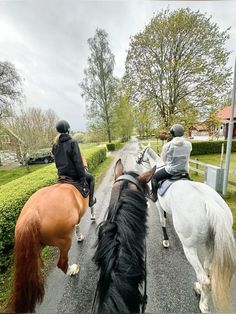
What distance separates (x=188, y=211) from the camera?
2068 mm

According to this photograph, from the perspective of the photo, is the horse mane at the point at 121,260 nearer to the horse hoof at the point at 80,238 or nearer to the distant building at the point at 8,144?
the horse hoof at the point at 80,238

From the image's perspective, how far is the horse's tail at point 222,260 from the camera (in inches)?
69.4

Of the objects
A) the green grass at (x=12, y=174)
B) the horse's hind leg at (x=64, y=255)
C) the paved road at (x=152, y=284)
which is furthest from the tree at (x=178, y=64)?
the green grass at (x=12, y=174)

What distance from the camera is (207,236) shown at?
1958 millimetres

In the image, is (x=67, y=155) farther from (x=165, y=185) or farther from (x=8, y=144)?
(x=8, y=144)

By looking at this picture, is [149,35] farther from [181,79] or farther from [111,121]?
[111,121]

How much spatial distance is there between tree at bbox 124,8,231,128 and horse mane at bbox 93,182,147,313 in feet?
32.0

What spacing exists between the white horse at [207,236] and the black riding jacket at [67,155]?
5.85 ft

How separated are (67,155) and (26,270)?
5.72 ft

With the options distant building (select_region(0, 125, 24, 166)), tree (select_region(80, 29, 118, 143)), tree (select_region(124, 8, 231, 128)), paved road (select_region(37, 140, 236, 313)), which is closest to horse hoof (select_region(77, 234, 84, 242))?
paved road (select_region(37, 140, 236, 313))

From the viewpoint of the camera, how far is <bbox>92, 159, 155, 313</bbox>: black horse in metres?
1.16

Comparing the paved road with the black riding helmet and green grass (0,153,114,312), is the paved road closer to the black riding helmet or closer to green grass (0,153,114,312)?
green grass (0,153,114,312)

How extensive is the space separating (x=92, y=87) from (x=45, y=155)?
41.2ft

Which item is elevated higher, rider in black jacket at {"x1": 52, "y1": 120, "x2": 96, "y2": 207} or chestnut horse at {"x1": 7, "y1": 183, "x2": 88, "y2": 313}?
rider in black jacket at {"x1": 52, "y1": 120, "x2": 96, "y2": 207}
